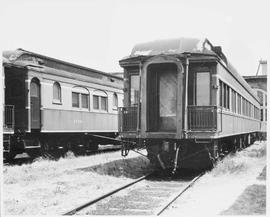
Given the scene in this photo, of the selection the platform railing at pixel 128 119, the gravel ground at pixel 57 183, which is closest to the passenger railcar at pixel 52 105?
the gravel ground at pixel 57 183

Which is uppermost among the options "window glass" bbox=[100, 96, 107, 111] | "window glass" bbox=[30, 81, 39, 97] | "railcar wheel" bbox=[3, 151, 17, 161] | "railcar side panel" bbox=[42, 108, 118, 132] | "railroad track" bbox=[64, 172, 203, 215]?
"window glass" bbox=[30, 81, 39, 97]

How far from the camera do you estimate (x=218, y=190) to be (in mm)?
8969

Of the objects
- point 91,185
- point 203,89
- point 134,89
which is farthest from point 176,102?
point 91,185

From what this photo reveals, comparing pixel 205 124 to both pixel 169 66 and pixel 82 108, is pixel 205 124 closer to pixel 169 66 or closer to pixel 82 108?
pixel 169 66

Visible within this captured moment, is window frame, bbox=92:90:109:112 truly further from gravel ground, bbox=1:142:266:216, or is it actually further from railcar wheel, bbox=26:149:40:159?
gravel ground, bbox=1:142:266:216

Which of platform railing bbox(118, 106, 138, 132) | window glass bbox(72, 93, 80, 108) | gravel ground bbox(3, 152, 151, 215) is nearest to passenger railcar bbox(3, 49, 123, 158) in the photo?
window glass bbox(72, 93, 80, 108)

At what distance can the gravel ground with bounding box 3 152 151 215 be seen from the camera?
7512mm

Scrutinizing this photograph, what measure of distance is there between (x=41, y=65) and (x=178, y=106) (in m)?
5.50

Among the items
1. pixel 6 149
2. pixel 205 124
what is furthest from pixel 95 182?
pixel 6 149

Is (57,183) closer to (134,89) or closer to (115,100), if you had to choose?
(134,89)

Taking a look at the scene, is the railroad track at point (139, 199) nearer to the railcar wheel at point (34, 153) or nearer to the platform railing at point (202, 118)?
the platform railing at point (202, 118)

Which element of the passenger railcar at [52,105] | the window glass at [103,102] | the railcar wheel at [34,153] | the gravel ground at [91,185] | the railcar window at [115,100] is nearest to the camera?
the gravel ground at [91,185]

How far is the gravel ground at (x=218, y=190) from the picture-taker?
23.7 feet

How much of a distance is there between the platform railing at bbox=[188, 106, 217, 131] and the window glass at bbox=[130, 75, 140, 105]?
1523 mm
